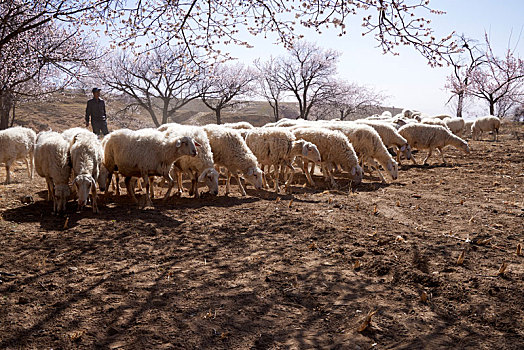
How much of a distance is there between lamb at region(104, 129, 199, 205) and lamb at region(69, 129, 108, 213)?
1.28ft

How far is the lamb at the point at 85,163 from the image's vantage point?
6.54 metres

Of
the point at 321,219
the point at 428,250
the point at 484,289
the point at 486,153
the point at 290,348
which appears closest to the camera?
the point at 290,348

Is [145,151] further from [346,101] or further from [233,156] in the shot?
[346,101]

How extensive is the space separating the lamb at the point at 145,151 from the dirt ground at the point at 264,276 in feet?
2.86

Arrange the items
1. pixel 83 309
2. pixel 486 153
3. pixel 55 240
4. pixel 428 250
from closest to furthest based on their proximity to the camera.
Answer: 1. pixel 83 309
2. pixel 428 250
3. pixel 55 240
4. pixel 486 153

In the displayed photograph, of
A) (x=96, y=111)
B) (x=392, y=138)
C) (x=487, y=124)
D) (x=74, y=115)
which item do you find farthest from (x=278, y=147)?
(x=74, y=115)

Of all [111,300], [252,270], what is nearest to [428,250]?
[252,270]

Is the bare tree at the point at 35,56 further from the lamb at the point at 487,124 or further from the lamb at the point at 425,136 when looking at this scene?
the lamb at the point at 487,124

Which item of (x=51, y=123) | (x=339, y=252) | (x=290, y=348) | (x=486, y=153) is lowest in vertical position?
(x=290, y=348)

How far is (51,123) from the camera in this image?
29297 millimetres

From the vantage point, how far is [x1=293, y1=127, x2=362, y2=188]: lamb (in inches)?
407

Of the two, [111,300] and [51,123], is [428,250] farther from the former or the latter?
[51,123]

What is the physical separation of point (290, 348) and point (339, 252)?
2011mm

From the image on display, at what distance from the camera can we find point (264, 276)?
4.25 meters
